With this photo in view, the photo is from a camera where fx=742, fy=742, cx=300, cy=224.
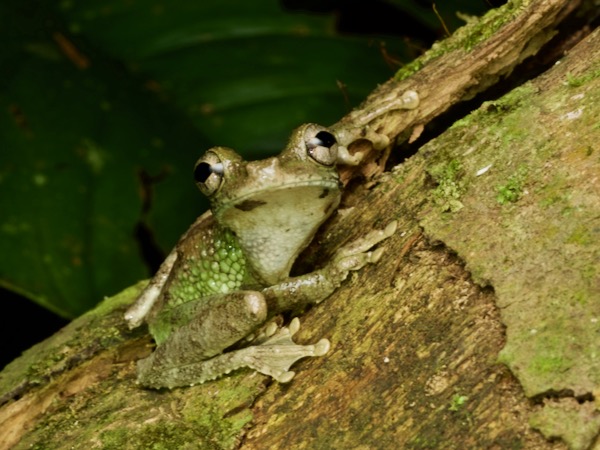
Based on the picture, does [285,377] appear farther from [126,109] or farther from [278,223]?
[126,109]

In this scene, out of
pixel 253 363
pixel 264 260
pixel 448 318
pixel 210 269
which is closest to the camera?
pixel 448 318

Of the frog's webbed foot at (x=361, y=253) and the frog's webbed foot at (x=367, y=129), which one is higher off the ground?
the frog's webbed foot at (x=367, y=129)

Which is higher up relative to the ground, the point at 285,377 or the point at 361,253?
the point at 361,253

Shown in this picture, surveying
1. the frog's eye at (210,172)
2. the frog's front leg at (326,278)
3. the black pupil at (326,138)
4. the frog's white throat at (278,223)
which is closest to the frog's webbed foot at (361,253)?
the frog's front leg at (326,278)

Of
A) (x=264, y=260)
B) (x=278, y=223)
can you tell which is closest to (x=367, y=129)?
(x=278, y=223)

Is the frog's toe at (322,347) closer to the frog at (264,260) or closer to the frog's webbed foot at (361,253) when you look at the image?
the frog at (264,260)

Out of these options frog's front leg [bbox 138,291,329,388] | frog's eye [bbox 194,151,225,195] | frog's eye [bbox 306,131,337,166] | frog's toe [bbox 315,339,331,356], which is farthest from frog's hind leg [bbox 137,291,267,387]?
frog's eye [bbox 306,131,337,166]
